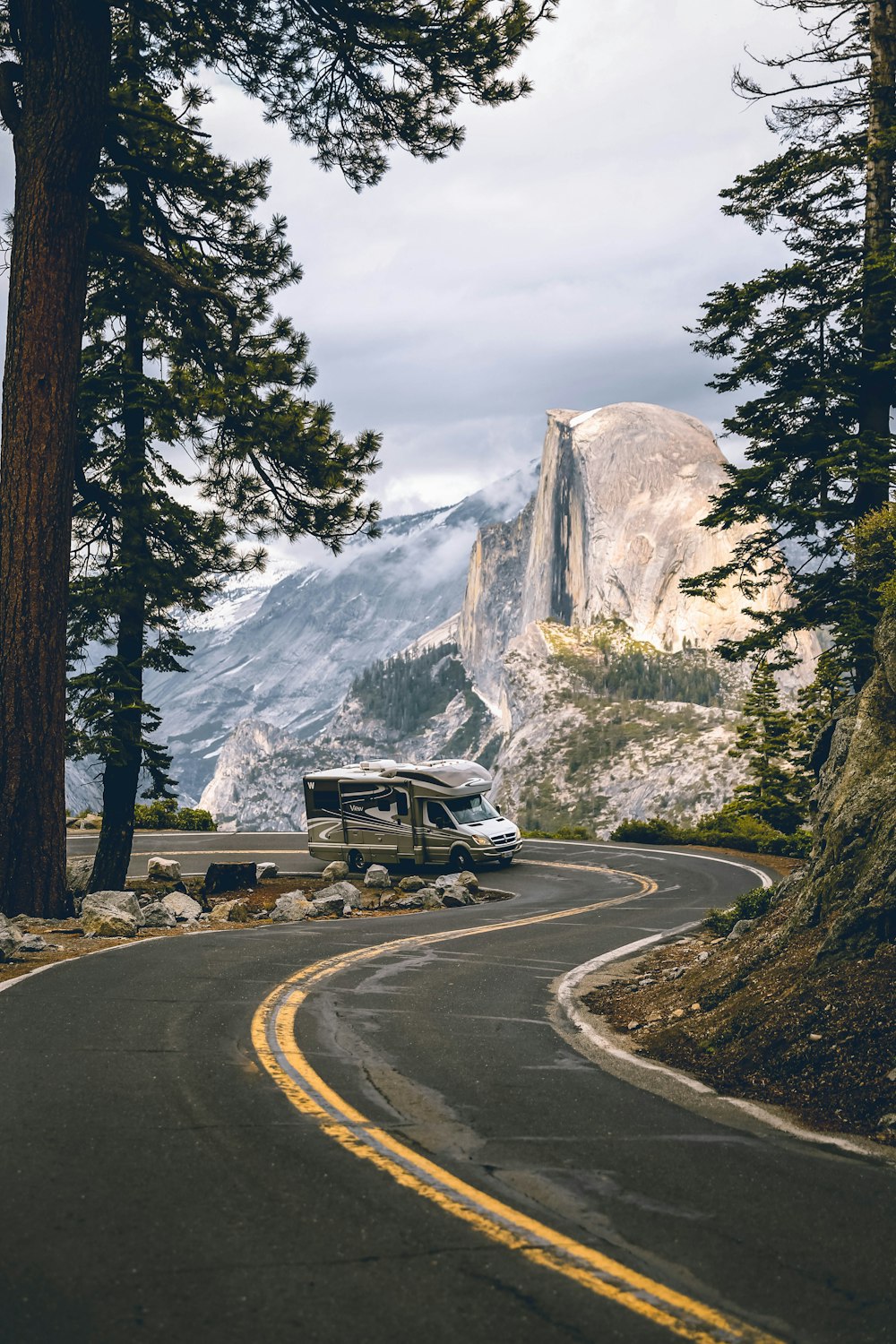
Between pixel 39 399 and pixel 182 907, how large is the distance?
9.18 m

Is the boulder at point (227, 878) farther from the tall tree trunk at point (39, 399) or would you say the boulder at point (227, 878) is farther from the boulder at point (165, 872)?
the tall tree trunk at point (39, 399)

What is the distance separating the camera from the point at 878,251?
19828 mm

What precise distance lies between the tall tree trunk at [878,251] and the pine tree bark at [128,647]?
1339 cm

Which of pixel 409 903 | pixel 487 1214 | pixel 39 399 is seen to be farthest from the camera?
pixel 409 903

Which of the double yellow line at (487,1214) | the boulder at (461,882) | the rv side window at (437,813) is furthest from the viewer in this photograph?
the rv side window at (437,813)

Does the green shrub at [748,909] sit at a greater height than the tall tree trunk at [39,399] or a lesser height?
lesser

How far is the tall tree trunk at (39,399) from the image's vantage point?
43.6 feet

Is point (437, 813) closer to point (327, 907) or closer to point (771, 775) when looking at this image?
point (327, 907)

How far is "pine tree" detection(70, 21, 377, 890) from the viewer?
1598cm

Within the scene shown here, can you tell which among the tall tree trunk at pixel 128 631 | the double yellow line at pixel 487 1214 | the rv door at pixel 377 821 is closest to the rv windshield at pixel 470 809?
the rv door at pixel 377 821

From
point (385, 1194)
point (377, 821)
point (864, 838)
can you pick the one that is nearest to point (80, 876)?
point (377, 821)

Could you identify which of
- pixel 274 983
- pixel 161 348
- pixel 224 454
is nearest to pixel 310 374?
pixel 224 454

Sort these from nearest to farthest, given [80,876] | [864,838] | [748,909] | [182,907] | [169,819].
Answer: [864,838]
[748,909]
[182,907]
[80,876]
[169,819]

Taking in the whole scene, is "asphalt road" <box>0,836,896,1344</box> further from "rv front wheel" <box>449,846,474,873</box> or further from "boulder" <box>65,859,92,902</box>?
"rv front wheel" <box>449,846,474,873</box>
